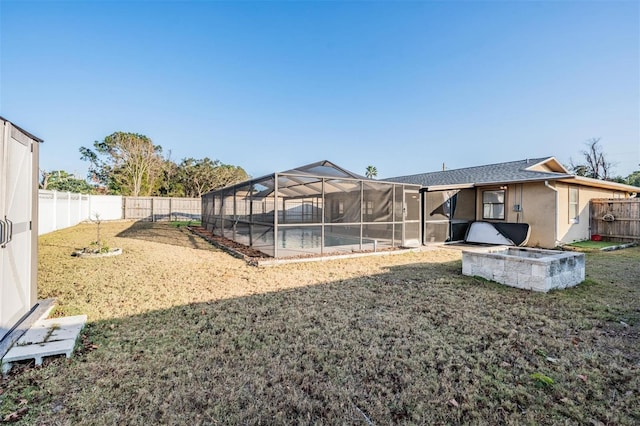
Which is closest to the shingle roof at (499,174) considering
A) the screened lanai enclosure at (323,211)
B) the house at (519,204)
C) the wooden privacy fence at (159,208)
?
the house at (519,204)

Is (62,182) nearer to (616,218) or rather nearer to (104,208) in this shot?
(104,208)

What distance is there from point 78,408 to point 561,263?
6.49 meters

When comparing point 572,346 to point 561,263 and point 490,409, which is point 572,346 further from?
point 561,263

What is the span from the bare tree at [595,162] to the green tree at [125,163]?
45.2 m

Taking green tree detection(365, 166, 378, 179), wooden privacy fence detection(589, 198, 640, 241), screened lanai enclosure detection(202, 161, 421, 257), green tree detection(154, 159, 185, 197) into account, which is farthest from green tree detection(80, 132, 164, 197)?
wooden privacy fence detection(589, 198, 640, 241)

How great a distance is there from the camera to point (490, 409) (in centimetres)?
195

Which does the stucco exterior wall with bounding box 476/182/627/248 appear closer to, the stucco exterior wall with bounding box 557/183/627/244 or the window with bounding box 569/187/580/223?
the stucco exterior wall with bounding box 557/183/627/244

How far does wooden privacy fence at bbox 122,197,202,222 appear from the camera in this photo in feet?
72.0

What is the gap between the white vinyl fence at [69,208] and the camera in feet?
40.9

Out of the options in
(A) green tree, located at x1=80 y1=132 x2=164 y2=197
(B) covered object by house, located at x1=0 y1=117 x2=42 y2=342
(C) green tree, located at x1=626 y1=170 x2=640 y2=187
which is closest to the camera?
(B) covered object by house, located at x1=0 y1=117 x2=42 y2=342

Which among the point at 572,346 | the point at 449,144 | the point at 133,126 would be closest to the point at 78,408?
the point at 572,346

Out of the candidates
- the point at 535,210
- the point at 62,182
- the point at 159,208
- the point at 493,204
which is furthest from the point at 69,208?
the point at 535,210

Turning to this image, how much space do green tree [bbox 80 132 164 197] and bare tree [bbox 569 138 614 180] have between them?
148 feet

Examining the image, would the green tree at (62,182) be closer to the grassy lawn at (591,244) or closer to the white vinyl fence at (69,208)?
the white vinyl fence at (69,208)
